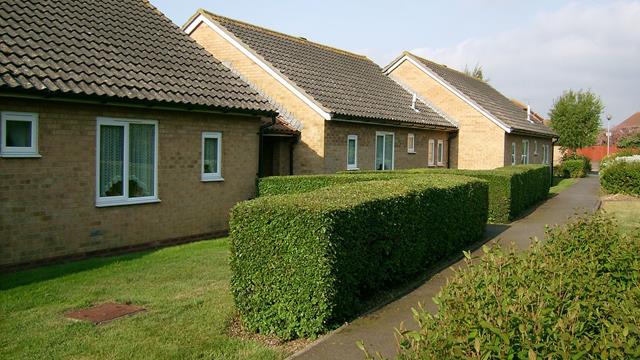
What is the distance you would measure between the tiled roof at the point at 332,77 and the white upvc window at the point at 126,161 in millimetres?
7192

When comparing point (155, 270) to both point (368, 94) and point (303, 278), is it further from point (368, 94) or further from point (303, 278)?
point (368, 94)

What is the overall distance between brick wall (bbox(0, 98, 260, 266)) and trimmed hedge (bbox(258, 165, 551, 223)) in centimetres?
147

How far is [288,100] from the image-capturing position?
1945 centimetres

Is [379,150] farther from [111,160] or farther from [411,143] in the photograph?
[111,160]

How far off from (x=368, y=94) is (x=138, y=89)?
13.0 m

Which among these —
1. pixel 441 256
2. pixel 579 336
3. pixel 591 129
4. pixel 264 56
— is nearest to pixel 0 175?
pixel 441 256

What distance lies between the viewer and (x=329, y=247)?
6.45 meters

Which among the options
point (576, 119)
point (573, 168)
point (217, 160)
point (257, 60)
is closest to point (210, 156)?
point (217, 160)

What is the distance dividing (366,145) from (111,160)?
1111cm

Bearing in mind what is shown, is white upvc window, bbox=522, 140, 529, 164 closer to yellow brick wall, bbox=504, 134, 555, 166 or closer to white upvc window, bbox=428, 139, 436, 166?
yellow brick wall, bbox=504, 134, 555, 166

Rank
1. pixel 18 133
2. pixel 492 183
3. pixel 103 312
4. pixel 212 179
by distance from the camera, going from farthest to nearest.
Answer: pixel 492 183, pixel 212 179, pixel 18 133, pixel 103 312

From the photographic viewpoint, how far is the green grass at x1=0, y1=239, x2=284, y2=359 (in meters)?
6.11

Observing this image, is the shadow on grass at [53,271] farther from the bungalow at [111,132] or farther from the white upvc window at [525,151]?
the white upvc window at [525,151]

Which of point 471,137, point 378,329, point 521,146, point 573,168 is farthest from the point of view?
point 573,168
